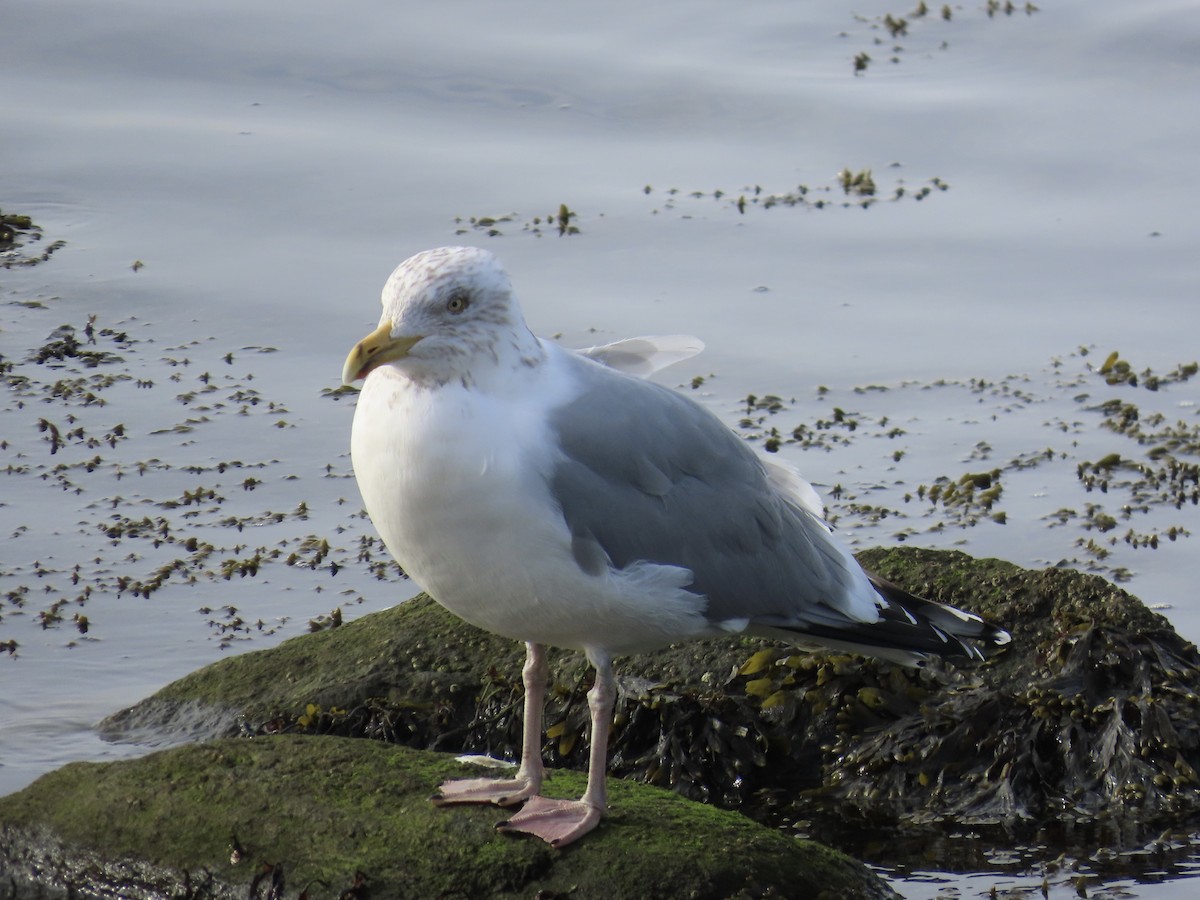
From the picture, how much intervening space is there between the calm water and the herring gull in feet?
3.55

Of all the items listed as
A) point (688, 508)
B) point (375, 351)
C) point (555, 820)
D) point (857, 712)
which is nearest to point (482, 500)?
point (375, 351)

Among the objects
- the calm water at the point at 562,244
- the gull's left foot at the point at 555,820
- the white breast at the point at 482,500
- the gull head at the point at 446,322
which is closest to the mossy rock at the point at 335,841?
the gull's left foot at the point at 555,820

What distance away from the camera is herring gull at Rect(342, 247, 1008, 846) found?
5012 millimetres

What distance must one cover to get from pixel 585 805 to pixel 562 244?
6516 millimetres

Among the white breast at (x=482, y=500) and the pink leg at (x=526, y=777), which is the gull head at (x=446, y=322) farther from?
the pink leg at (x=526, y=777)

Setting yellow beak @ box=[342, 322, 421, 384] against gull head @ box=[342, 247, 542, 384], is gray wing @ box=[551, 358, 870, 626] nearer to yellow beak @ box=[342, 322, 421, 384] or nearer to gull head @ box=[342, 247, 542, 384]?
gull head @ box=[342, 247, 542, 384]

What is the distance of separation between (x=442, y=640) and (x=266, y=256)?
5.15 meters

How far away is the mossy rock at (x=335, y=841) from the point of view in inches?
202

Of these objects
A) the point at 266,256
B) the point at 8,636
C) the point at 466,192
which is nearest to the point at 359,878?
the point at 8,636

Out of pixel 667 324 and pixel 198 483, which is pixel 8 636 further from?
pixel 667 324

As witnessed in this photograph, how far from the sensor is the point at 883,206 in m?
12.3

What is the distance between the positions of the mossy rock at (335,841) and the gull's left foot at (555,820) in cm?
3

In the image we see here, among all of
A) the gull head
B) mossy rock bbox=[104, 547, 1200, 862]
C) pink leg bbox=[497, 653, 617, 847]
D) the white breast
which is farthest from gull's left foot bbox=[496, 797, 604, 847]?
the gull head

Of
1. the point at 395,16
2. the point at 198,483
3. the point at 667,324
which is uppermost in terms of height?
the point at 395,16
